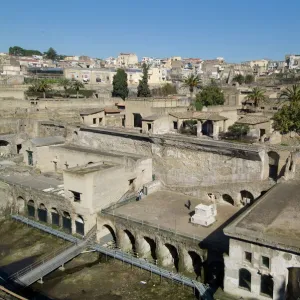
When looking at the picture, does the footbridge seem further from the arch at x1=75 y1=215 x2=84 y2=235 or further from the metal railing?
the arch at x1=75 y1=215 x2=84 y2=235

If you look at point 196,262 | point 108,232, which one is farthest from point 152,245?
point 108,232

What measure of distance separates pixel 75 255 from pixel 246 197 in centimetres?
1136

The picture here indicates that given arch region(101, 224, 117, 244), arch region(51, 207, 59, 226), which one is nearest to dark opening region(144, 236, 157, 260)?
arch region(101, 224, 117, 244)

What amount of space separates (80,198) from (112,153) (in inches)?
294

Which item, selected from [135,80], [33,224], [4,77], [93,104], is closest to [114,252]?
[33,224]

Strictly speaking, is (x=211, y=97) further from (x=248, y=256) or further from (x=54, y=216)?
(x=248, y=256)

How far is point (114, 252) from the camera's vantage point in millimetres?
21734

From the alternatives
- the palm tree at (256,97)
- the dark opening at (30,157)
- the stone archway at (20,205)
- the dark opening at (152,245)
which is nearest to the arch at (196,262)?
the dark opening at (152,245)

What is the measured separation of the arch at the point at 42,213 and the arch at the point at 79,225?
3.34 meters

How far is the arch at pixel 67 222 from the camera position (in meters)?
25.0

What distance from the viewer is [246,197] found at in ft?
80.4

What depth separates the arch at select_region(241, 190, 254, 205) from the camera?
79.7ft

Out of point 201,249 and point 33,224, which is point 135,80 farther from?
point 201,249

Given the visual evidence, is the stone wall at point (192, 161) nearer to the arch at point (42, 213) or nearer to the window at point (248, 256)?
the arch at point (42, 213)
